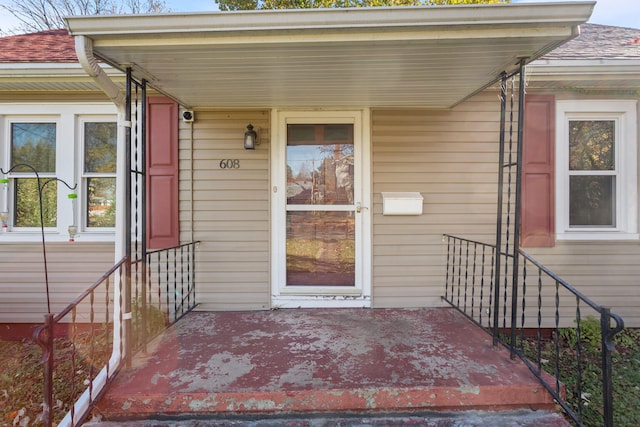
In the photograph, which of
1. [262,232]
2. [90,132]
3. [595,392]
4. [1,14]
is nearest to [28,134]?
[90,132]

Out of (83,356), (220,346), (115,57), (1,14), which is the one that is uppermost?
(1,14)

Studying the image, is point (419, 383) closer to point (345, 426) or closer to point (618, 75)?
point (345, 426)

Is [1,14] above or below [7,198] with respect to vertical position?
above

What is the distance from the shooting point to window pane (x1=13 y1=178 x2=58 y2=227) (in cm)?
364

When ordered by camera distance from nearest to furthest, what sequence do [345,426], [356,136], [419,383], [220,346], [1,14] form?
[345,426], [419,383], [220,346], [356,136], [1,14]

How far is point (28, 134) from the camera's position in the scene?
3.65 m

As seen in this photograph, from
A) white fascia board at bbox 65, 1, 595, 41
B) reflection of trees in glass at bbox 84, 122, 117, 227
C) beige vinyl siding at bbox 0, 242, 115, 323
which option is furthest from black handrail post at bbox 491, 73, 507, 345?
reflection of trees in glass at bbox 84, 122, 117, 227

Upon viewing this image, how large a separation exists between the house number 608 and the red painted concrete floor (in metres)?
1.53

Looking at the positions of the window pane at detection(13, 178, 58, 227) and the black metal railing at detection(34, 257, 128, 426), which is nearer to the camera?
the black metal railing at detection(34, 257, 128, 426)

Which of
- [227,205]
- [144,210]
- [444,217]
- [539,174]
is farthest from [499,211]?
[144,210]

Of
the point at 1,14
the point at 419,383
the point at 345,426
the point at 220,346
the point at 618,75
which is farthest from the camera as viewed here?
the point at 1,14

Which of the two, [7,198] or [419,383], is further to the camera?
[7,198]

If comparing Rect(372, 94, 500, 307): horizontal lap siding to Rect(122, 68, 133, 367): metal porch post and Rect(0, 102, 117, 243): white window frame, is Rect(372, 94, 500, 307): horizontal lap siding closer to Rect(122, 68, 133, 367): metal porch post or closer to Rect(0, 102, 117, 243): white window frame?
Rect(122, 68, 133, 367): metal porch post

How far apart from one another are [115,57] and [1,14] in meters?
11.2
